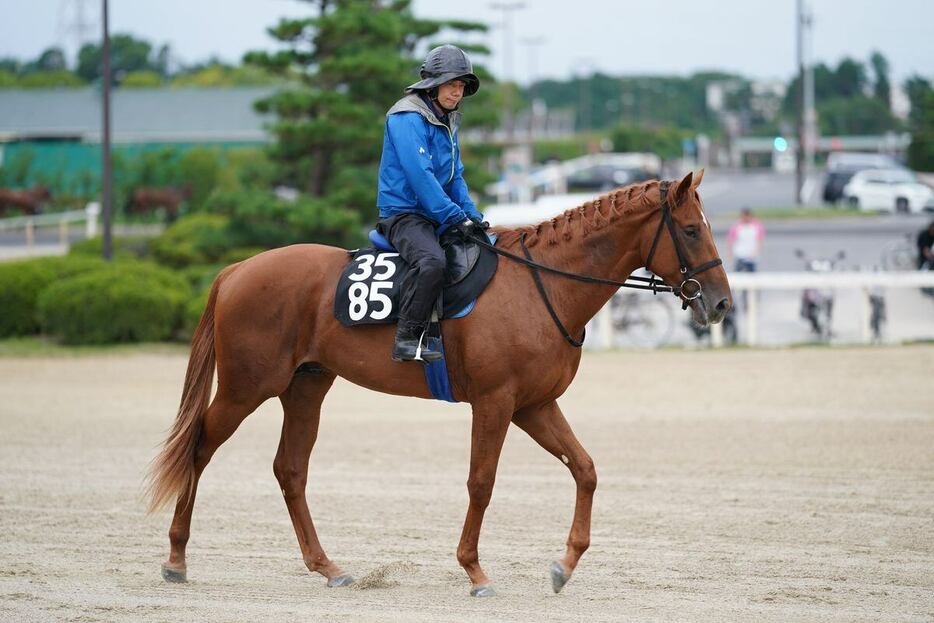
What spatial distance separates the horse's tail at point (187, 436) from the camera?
6.20m

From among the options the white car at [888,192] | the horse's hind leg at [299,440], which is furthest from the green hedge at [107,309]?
the white car at [888,192]

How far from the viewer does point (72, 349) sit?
55.8 feet

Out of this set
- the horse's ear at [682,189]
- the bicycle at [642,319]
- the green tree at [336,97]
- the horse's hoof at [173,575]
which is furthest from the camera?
the green tree at [336,97]

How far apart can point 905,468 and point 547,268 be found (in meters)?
4.54

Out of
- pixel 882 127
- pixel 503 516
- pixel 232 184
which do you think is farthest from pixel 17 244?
pixel 882 127

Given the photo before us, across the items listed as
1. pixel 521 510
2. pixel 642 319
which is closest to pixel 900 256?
pixel 642 319

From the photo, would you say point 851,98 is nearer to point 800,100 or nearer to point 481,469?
point 800,100

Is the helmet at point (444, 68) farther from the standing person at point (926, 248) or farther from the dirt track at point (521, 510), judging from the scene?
the standing person at point (926, 248)

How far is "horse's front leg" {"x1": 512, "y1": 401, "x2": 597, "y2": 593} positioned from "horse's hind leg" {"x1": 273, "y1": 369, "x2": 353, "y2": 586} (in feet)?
3.90

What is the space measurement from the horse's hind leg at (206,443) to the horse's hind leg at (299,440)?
0.27 meters

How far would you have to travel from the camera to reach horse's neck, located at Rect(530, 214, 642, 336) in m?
5.93

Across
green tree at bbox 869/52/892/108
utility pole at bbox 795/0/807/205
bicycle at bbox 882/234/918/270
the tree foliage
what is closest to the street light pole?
utility pole at bbox 795/0/807/205

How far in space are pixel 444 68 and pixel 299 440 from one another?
2.24 m

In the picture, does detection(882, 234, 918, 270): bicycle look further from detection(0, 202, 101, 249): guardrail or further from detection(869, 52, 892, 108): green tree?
detection(869, 52, 892, 108): green tree
